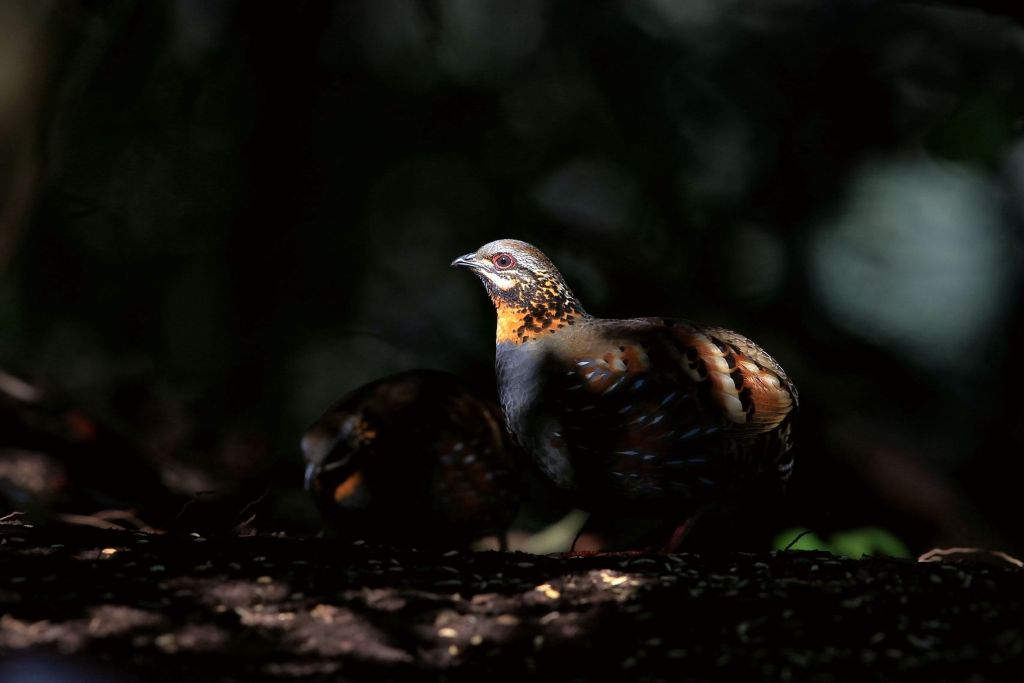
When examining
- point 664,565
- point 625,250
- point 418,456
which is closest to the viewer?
point 664,565

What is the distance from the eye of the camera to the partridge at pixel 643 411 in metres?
3.32

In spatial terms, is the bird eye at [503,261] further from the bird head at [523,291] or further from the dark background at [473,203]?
the dark background at [473,203]

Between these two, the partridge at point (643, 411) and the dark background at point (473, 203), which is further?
the dark background at point (473, 203)

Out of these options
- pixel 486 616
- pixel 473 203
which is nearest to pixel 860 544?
pixel 486 616

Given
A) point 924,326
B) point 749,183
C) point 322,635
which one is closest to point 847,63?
point 749,183

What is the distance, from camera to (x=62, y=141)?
6.48 metres

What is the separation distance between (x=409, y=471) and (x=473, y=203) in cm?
323

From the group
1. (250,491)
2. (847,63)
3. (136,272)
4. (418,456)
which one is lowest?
(250,491)

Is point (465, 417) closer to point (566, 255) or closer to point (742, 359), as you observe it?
point (742, 359)

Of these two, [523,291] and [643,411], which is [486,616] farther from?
[523,291]

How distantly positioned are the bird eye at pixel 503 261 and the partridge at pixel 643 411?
9 cm

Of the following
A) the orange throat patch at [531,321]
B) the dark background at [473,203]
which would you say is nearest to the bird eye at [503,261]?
the orange throat patch at [531,321]

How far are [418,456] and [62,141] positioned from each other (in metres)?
3.32

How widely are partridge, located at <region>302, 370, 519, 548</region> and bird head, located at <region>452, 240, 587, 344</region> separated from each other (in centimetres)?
96
